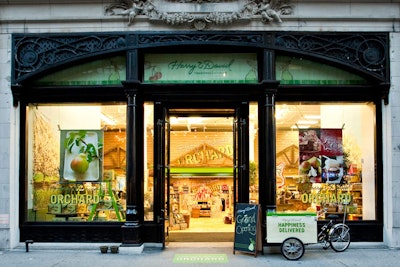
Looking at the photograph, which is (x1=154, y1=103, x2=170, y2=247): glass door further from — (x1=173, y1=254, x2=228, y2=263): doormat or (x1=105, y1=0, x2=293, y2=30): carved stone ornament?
(x1=105, y1=0, x2=293, y2=30): carved stone ornament

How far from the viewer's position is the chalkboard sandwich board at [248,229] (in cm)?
1011

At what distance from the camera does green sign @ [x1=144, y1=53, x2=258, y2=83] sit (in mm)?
11320

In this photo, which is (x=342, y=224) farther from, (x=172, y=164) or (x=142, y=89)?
(x=172, y=164)

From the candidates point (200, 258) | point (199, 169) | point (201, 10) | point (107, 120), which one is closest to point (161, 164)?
point (107, 120)

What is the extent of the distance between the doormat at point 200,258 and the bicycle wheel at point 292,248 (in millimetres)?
1241

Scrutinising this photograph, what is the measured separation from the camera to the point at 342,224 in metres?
10.6

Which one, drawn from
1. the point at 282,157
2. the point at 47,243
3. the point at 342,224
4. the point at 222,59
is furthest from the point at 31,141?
the point at 342,224

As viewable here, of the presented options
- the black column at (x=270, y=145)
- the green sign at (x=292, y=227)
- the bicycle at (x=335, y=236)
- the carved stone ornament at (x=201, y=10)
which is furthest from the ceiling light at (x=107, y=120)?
the bicycle at (x=335, y=236)

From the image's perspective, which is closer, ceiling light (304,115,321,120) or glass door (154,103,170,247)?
glass door (154,103,170,247)

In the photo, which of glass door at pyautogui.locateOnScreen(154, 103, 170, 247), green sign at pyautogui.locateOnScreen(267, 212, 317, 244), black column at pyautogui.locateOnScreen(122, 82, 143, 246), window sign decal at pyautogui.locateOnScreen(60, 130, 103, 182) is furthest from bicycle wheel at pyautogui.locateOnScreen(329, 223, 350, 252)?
window sign decal at pyautogui.locateOnScreen(60, 130, 103, 182)

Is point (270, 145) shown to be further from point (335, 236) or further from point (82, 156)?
point (82, 156)

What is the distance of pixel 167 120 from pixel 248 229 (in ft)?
10.8

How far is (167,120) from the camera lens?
11.5 m

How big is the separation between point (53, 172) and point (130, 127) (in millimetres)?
2282
